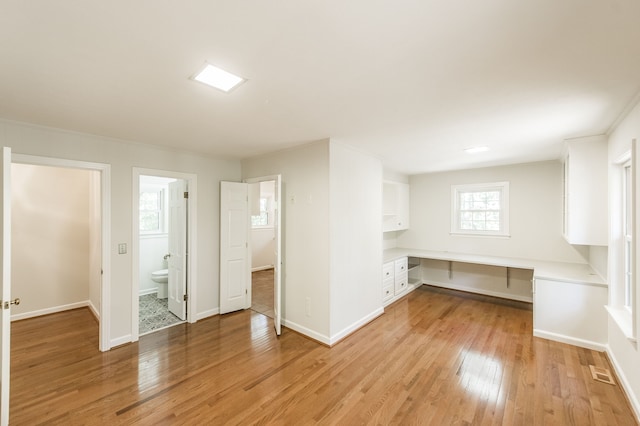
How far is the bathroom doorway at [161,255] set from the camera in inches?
155

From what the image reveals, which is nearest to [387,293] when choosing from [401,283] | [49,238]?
[401,283]

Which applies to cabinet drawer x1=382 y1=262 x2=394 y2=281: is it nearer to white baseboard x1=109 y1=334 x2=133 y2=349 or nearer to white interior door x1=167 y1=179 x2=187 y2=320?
white interior door x1=167 y1=179 x2=187 y2=320

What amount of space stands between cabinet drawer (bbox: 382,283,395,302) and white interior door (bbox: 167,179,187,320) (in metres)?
3.06

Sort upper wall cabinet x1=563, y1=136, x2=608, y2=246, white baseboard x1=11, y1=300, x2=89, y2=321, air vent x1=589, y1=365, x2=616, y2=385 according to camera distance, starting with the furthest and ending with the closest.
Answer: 1. white baseboard x1=11, y1=300, x2=89, y2=321
2. upper wall cabinet x1=563, y1=136, x2=608, y2=246
3. air vent x1=589, y1=365, x2=616, y2=385

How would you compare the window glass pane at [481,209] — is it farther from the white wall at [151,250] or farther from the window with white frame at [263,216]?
the white wall at [151,250]

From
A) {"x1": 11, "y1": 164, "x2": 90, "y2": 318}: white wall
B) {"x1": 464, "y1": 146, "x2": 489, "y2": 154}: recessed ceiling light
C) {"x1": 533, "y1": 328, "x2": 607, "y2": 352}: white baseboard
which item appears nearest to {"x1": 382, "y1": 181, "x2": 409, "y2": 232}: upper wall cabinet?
{"x1": 464, "y1": 146, "x2": 489, "y2": 154}: recessed ceiling light

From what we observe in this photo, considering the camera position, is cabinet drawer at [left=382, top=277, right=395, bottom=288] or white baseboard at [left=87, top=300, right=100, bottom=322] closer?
white baseboard at [left=87, top=300, right=100, bottom=322]

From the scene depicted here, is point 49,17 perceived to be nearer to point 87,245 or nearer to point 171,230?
point 171,230

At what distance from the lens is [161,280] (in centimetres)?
485

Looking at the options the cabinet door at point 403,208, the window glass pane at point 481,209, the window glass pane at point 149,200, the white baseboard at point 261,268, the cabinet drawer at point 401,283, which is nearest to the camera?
the cabinet drawer at point 401,283

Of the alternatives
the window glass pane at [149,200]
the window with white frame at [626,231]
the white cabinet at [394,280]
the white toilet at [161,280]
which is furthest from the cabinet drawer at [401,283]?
the window glass pane at [149,200]

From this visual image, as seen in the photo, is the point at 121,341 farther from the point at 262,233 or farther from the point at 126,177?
the point at 262,233

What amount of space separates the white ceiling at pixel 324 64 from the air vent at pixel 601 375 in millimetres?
2451

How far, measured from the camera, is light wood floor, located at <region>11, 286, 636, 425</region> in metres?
2.11
